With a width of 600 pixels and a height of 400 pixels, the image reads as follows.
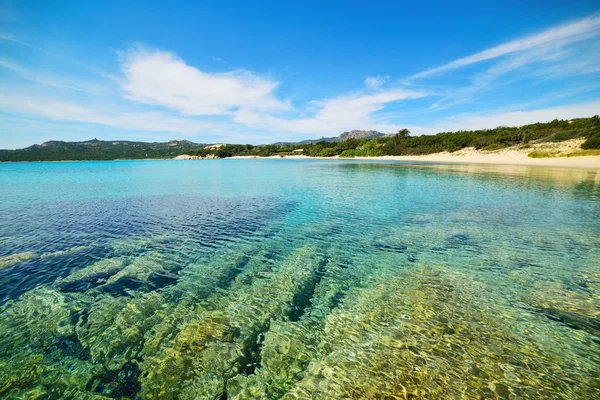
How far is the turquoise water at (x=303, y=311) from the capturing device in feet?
17.9

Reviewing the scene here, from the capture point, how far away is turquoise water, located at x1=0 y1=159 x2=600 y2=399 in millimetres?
5469

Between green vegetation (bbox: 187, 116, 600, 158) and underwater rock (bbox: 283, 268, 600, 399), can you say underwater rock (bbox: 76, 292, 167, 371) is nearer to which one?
underwater rock (bbox: 283, 268, 600, 399)

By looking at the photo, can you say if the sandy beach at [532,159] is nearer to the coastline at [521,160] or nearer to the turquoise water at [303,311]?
the coastline at [521,160]

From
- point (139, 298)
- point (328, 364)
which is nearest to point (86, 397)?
point (139, 298)

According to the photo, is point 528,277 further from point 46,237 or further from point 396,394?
point 46,237

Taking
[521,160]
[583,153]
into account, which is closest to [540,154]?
[521,160]

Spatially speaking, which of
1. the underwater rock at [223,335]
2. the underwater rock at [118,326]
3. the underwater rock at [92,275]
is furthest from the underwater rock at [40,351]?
the underwater rock at [223,335]

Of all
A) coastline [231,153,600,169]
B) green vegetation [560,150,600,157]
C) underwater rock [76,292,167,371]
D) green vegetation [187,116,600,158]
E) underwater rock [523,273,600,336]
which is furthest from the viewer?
green vegetation [187,116,600,158]

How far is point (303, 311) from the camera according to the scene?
316 inches

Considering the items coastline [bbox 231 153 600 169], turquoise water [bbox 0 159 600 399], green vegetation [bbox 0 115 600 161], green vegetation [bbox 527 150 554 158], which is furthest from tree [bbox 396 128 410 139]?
turquoise water [bbox 0 159 600 399]

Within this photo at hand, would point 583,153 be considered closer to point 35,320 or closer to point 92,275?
point 92,275

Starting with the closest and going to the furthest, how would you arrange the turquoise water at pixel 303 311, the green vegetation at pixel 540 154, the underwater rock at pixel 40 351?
the underwater rock at pixel 40 351 < the turquoise water at pixel 303 311 < the green vegetation at pixel 540 154

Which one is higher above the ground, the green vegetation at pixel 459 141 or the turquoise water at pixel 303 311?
the green vegetation at pixel 459 141

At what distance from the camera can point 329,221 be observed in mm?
18312
